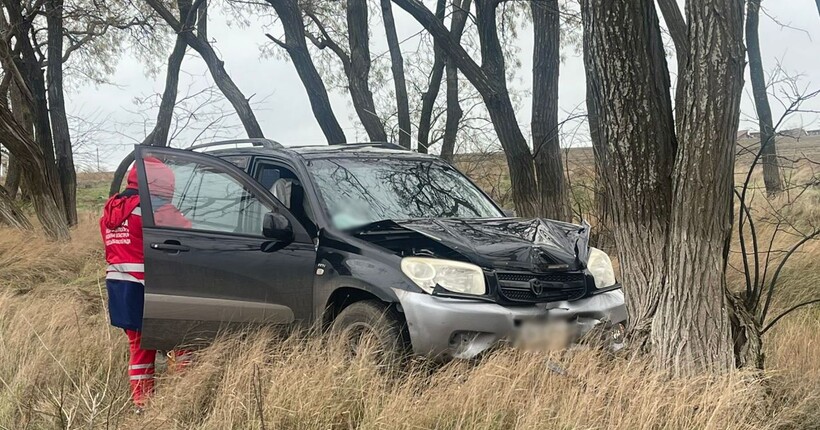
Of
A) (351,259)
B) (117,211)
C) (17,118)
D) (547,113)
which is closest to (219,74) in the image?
(17,118)

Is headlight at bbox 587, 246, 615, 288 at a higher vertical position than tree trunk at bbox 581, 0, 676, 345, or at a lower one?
lower

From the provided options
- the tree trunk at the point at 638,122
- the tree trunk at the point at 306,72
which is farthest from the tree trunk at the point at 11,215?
the tree trunk at the point at 638,122

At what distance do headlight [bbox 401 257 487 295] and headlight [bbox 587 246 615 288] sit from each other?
3.28 ft

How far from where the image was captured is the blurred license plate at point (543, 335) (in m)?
3.85

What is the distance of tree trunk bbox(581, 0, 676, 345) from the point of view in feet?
12.6

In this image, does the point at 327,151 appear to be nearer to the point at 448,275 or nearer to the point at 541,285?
the point at 448,275

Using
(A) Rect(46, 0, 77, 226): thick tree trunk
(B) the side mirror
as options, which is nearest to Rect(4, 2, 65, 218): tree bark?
(A) Rect(46, 0, 77, 226): thick tree trunk

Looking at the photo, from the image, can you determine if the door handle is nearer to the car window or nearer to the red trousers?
the car window

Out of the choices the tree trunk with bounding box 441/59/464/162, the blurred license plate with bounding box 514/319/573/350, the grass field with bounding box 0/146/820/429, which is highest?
the tree trunk with bounding box 441/59/464/162

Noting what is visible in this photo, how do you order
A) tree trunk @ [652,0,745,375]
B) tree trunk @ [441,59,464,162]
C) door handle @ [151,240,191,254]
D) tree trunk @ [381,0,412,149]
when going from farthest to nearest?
1. tree trunk @ [381,0,412,149]
2. tree trunk @ [441,59,464,162]
3. door handle @ [151,240,191,254]
4. tree trunk @ [652,0,745,375]

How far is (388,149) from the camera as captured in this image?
5695mm

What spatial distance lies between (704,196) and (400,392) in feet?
6.50

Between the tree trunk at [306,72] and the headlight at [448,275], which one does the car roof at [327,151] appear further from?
the tree trunk at [306,72]

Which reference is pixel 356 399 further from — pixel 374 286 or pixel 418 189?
pixel 418 189
